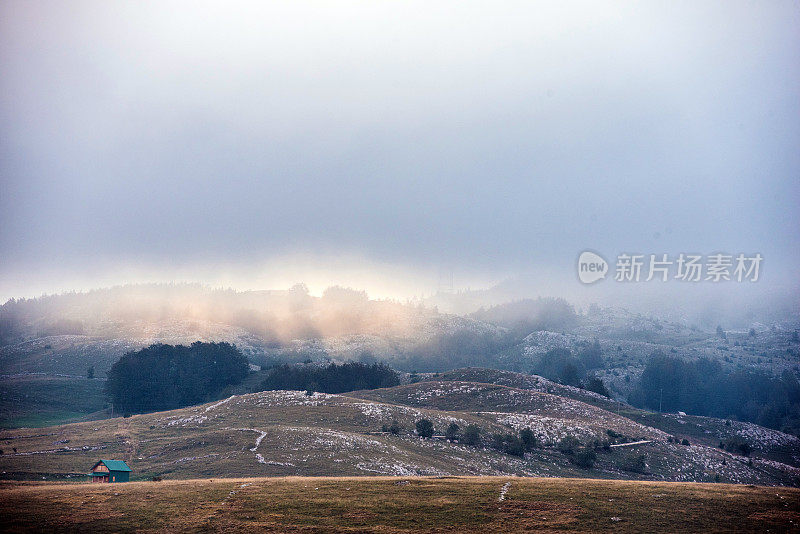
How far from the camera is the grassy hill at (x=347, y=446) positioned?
80438mm

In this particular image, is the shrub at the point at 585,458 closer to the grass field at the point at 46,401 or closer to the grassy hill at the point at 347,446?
the grassy hill at the point at 347,446

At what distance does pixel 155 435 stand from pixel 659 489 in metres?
84.5

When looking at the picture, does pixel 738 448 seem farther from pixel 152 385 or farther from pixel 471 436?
pixel 152 385

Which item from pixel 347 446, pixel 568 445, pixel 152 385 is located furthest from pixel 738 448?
pixel 152 385

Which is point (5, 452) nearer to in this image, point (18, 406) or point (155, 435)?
point (155, 435)

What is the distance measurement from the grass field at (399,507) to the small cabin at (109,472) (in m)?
8.59

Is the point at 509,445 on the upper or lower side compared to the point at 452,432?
lower

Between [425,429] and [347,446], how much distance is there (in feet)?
79.7

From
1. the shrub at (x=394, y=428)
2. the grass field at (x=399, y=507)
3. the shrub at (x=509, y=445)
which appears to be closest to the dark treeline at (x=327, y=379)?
the shrub at (x=394, y=428)

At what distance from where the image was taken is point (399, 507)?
4825cm

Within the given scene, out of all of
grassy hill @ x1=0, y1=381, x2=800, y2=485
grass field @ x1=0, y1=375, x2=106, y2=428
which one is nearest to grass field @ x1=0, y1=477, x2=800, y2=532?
grassy hill @ x1=0, y1=381, x2=800, y2=485

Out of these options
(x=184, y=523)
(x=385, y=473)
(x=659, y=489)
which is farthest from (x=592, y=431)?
(x=184, y=523)

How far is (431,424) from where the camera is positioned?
111 meters

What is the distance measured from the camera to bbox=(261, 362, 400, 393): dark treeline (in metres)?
183
